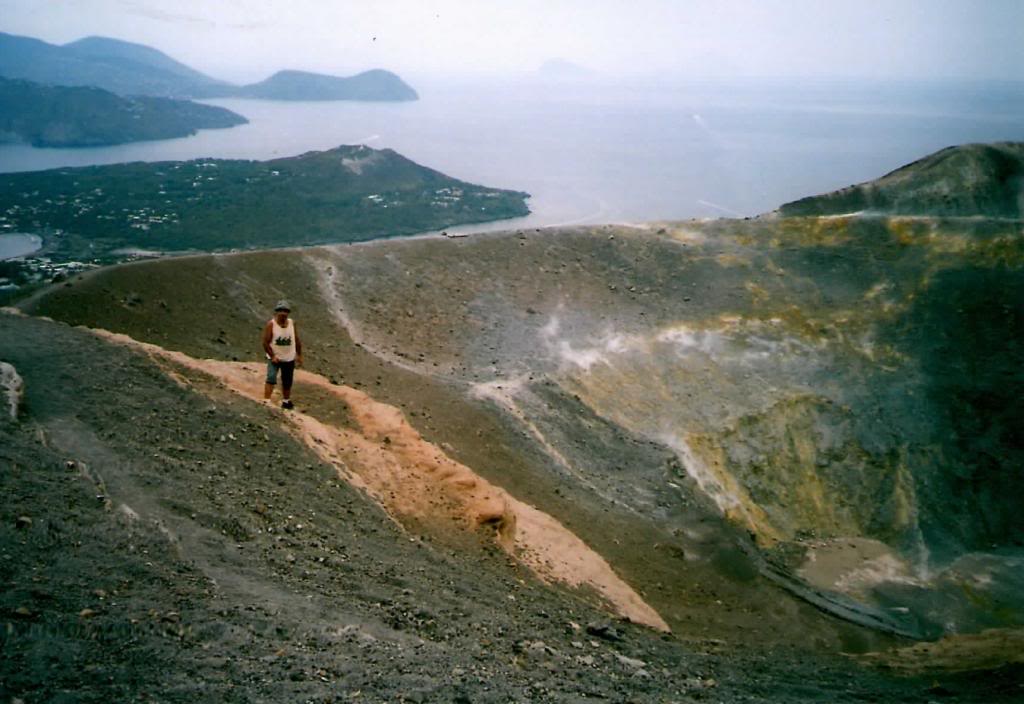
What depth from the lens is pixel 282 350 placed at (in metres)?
14.2

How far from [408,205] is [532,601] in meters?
108

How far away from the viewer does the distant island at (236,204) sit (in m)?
90.2

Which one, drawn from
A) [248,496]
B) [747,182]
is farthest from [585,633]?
[747,182]

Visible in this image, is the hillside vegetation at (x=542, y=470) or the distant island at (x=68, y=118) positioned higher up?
the distant island at (x=68, y=118)

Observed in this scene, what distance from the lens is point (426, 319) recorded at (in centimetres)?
2808

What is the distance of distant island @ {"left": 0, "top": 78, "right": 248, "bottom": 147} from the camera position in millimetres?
167875

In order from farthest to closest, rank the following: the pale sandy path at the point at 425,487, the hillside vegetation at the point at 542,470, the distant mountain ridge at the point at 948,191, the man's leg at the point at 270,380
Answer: the distant mountain ridge at the point at 948,191, the man's leg at the point at 270,380, the pale sandy path at the point at 425,487, the hillside vegetation at the point at 542,470

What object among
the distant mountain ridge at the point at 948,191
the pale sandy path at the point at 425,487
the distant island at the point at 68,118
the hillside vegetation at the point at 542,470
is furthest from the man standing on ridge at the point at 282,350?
the distant island at the point at 68,118

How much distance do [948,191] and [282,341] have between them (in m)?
44.6

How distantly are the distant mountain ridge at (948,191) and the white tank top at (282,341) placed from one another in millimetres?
35723

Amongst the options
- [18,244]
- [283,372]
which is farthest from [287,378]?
[18,244]

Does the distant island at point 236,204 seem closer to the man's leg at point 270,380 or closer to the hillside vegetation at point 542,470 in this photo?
the hillside vegetation at point 542,470

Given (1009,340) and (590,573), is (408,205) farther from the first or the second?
(590,573)

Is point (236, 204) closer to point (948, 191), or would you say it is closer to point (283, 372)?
point (948, 191)
